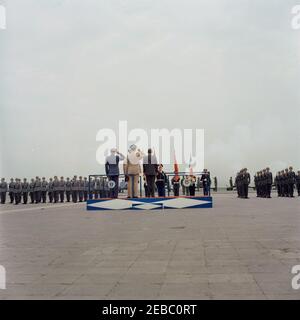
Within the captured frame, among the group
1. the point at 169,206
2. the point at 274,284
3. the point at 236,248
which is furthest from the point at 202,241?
the point at 169,206

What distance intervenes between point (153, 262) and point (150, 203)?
1230 centimetres

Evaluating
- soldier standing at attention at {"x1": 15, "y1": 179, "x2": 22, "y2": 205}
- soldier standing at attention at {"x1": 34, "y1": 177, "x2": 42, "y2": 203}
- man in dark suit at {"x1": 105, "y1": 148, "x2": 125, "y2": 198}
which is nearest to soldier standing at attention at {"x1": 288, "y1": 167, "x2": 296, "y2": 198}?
man in dark suit at {"x1": 105, "y1": 148, "x2": 125, "y2": 198}

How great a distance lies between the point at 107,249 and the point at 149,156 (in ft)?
36.6

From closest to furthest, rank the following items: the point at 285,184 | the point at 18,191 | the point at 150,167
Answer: the point at 150,167 → the point at 285,184 → the point at 18,191

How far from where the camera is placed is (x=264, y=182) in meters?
31.2

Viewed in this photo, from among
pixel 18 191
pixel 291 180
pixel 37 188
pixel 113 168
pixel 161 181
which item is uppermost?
pixel 113 168

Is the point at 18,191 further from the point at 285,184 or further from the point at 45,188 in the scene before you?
the point at 285,184

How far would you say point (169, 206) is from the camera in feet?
62.9

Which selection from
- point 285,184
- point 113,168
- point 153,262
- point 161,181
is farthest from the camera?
point 285,184

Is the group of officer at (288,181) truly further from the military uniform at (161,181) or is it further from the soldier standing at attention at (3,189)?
the soldier standing at attention at (3,189)

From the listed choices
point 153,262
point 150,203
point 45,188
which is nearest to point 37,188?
point 45,188

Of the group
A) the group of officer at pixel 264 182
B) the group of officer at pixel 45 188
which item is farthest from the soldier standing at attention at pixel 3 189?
the group of officer at pixel 264 182
